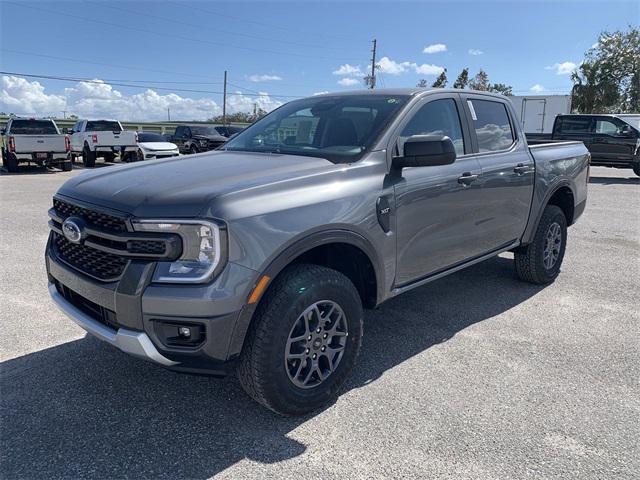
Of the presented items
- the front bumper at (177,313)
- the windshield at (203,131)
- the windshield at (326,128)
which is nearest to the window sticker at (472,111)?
the windshield at (326,128)

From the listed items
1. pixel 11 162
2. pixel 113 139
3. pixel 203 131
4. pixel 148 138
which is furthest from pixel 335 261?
pixel 203 131

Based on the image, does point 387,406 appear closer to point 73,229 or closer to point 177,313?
point 177,313

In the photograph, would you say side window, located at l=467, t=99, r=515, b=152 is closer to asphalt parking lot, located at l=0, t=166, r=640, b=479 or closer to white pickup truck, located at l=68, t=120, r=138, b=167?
asphalt parking lot, located at l=0, t=166, r=640, b=479

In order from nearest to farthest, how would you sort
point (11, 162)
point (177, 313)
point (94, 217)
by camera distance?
point (177, 313) < point (94, 217) < point (11, 162)

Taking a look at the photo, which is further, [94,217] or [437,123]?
[437,123]

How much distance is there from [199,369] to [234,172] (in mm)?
1158

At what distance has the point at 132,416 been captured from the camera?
116 inches

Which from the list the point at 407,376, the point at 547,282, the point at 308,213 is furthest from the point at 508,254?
the point at 308,213

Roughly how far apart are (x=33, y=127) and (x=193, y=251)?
18.9 metres

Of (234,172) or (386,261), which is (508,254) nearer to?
(386,261)

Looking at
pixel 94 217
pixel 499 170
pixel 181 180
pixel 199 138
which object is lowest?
pixel 94 217

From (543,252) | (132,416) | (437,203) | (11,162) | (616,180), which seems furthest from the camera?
(11,162)

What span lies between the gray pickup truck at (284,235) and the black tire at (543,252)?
0.96 metres

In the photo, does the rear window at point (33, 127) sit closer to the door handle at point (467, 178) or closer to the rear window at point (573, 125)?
the rear window at point (573, 125)
